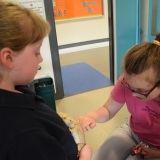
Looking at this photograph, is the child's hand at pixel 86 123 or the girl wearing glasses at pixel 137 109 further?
the child's hand at pixel 86 123

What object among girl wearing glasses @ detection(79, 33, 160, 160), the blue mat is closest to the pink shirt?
girl wearing glasses @ detection(79, 33, 160, 160)

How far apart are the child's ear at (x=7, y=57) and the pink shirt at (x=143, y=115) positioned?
712 millimetres

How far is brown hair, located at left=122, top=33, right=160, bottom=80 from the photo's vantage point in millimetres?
959

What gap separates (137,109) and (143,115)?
4 cm

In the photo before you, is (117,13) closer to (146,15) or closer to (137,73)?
(146,15)

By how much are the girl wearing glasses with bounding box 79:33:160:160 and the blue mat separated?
62.1 inches

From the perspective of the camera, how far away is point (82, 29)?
198 inches

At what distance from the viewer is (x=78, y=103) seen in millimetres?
2600

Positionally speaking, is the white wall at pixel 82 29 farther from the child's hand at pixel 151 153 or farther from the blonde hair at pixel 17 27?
the blonde hair at pixel 17 27

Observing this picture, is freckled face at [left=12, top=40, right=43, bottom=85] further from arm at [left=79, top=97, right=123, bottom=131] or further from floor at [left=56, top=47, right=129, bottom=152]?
floor at [left=56, top=47, right=129, bottom=152]

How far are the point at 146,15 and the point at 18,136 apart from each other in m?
2.16

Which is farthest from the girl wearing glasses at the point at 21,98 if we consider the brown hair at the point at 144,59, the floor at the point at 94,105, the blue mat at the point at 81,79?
the blue mat at the point at 81,79

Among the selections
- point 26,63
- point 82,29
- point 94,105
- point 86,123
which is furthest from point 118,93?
point 82,29

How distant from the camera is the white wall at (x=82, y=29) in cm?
489
